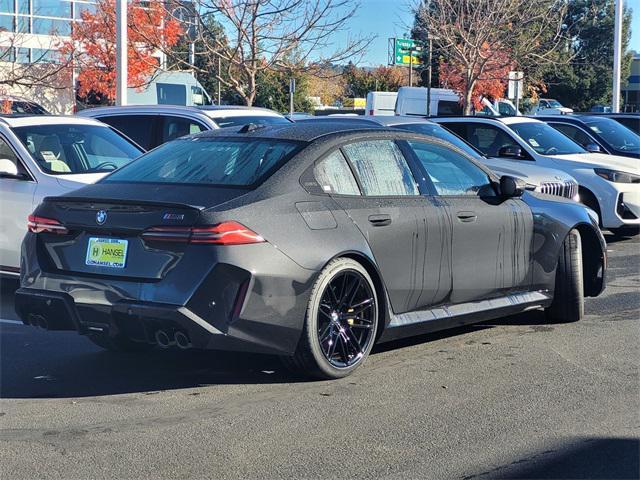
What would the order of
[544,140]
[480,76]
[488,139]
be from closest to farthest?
1. [488,139]
2. [544,140]
3. [480,76]

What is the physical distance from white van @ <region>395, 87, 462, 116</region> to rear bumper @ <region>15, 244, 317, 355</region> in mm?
29743

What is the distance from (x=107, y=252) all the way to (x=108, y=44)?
29061mm

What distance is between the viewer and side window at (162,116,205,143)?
1191 cm

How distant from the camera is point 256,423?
17.1 ft

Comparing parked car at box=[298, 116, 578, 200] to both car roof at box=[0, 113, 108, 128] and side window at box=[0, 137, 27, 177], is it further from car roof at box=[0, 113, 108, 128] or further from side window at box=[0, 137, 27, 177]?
side window at box=[0, 137, 27, 177]

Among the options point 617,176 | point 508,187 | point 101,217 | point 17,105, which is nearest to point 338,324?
point 101,217

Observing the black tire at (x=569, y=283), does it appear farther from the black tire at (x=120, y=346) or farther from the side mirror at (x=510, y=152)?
the side mirror at (x=510, y=152)

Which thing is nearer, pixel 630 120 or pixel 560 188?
pixel 560 188

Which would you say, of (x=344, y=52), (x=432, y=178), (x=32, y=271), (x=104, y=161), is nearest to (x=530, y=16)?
(x=344, y=52)

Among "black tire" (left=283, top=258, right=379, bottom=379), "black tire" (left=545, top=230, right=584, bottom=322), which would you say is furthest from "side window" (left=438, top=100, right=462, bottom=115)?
"black tire" (left=283, top=258, right=379, bottom=379)

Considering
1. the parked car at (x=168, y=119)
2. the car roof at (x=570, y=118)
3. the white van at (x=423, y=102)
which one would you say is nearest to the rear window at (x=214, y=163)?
the parked car at (x=168, y=119)

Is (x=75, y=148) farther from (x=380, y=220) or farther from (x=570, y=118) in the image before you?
(x=570, y=118)

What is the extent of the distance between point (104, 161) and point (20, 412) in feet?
15.6

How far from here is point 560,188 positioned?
40.1 ft
